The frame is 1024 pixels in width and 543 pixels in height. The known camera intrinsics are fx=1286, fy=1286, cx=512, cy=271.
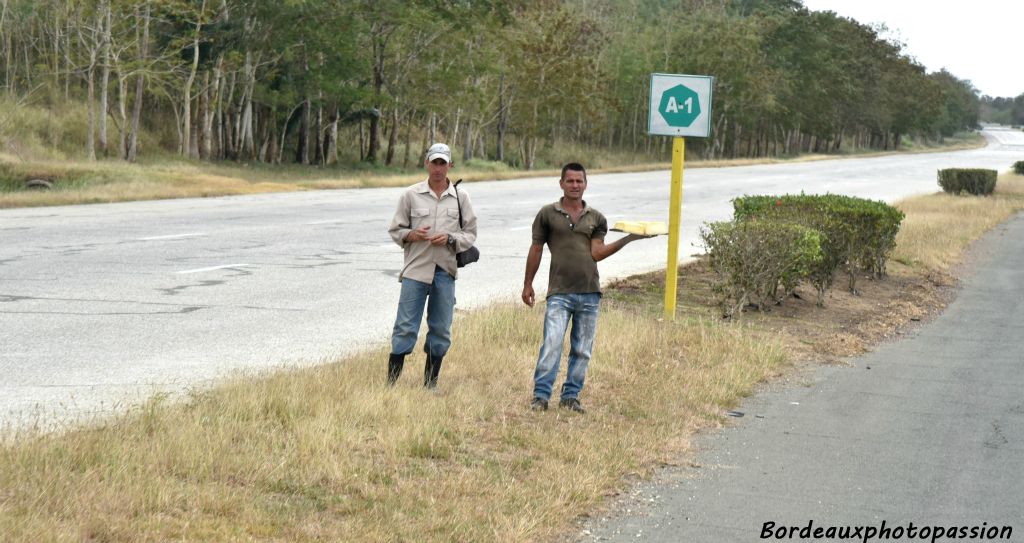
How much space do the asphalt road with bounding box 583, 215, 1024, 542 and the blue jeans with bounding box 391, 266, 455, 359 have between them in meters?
1.83

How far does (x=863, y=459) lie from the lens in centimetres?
719

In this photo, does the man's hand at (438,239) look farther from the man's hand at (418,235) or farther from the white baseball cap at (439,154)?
the white baseball cap at (439,154)

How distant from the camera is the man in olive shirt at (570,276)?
7.89 m

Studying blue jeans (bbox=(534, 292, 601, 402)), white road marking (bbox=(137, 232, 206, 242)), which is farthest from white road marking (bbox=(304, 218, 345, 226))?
blue jeans (bbox=(534, 292, 601, 402))

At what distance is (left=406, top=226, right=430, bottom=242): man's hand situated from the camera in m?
8.00

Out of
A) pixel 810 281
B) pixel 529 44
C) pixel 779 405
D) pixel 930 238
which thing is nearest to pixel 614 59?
pixel 529 44

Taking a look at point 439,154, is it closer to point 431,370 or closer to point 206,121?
point 431,370

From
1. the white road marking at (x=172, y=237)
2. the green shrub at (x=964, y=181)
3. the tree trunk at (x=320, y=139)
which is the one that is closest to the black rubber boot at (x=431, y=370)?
the white road marking at (x=172, y=237)

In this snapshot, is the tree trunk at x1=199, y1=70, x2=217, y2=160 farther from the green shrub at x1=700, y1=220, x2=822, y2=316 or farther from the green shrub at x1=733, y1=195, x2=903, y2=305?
the green shrub at x1=700, y1=220, x2=822, y2=316

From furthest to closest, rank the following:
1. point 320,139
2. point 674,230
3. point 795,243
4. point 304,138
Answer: point 320,139 → point 304,138 → point 795,243 → point 674,230

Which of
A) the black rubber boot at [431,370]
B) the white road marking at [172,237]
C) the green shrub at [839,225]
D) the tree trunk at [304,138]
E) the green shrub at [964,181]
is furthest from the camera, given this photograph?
the tree trunk at [304,138]

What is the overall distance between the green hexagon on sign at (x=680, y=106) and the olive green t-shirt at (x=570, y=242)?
353 centimetres

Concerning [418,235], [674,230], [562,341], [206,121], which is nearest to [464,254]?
[418,235]

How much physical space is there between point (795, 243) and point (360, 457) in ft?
22.5
